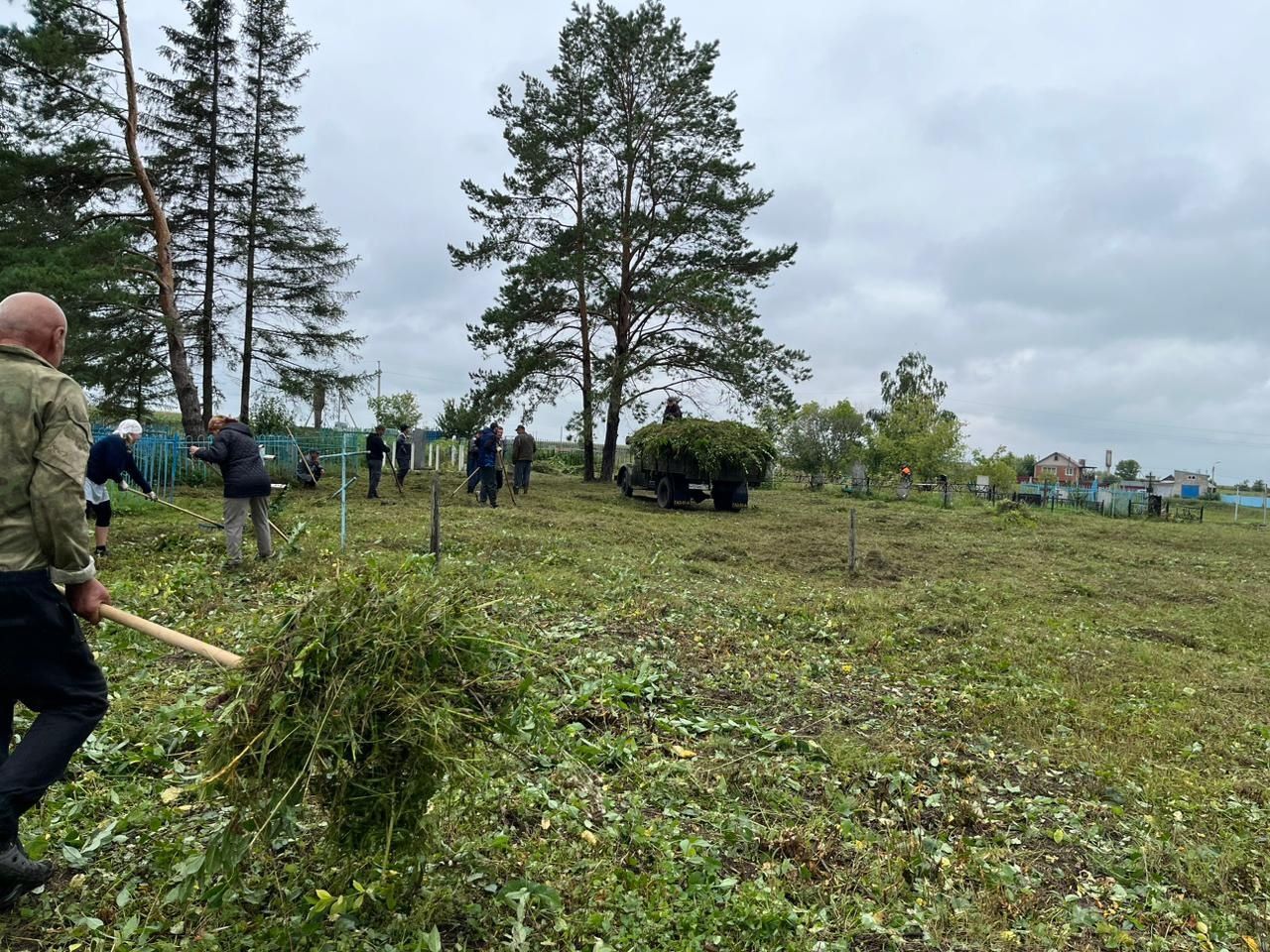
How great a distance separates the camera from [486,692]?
2.37 metres

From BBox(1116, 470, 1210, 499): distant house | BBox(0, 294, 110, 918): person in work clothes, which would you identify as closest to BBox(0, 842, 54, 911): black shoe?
BBox(0, 294, 110, 918): person in work clothes

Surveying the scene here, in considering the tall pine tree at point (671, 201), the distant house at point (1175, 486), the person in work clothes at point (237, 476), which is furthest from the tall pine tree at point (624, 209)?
the distant house at point (1175, 486)

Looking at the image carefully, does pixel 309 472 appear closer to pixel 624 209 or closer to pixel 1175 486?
pixel 624 209

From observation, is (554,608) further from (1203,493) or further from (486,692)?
(1203,493)

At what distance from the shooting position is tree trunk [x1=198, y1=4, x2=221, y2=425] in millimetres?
18891

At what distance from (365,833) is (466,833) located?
0.70 m

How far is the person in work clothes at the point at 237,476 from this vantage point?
7340mm

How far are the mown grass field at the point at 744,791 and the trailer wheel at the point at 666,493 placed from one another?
29.8 ft

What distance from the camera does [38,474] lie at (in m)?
2.36

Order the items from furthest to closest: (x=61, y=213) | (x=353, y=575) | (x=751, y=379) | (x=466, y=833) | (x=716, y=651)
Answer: (x=751, y=379)
(x=61, y=213)
(x=716, y=651)
(x=466, y=833)
(x=353, y=575)

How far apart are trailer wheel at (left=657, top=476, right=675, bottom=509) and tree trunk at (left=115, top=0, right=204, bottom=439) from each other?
10.3 meters

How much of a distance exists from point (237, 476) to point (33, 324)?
5193 millimetres

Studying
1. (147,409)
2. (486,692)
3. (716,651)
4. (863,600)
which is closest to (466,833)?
(486,692)

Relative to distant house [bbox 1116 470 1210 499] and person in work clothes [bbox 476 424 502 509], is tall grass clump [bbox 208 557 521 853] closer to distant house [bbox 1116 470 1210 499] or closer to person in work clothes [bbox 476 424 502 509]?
person in work clothes [bbox 476 424 502 509]
